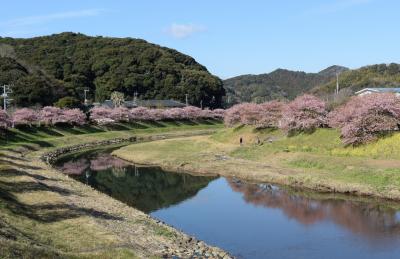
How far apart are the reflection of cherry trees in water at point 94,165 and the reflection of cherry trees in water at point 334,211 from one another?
1795 cm

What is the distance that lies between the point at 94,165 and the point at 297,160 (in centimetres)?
2145

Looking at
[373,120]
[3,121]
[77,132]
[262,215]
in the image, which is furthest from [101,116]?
[262,215]

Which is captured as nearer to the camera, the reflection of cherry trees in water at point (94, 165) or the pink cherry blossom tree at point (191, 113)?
the reflection of cherry trees in water at point (94, 165)

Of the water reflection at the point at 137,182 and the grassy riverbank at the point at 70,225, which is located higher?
the grassy riverbank at the point at 70,225

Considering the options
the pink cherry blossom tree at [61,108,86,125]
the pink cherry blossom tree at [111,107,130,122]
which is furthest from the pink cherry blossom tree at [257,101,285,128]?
the pink cherry blossom tree at [111,107,130,122]

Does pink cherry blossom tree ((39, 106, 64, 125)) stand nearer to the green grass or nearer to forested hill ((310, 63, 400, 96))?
the green grass

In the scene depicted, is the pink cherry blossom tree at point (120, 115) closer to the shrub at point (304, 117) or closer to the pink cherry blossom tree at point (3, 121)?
the pink cherry blossom tree at point (3, 121)

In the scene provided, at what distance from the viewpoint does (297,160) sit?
41.4 metres

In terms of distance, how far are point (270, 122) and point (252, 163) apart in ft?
61.2

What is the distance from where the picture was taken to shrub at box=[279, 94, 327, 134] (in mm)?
52500

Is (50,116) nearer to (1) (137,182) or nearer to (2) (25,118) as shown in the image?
(2) (25,118)

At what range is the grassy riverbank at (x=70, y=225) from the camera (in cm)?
1715

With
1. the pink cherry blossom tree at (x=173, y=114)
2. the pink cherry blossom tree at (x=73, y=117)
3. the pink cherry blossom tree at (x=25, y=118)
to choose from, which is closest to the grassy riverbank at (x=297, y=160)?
the pink cherry blossom tree at (x=25, y=118)

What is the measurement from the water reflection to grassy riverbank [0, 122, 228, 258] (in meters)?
2.97
